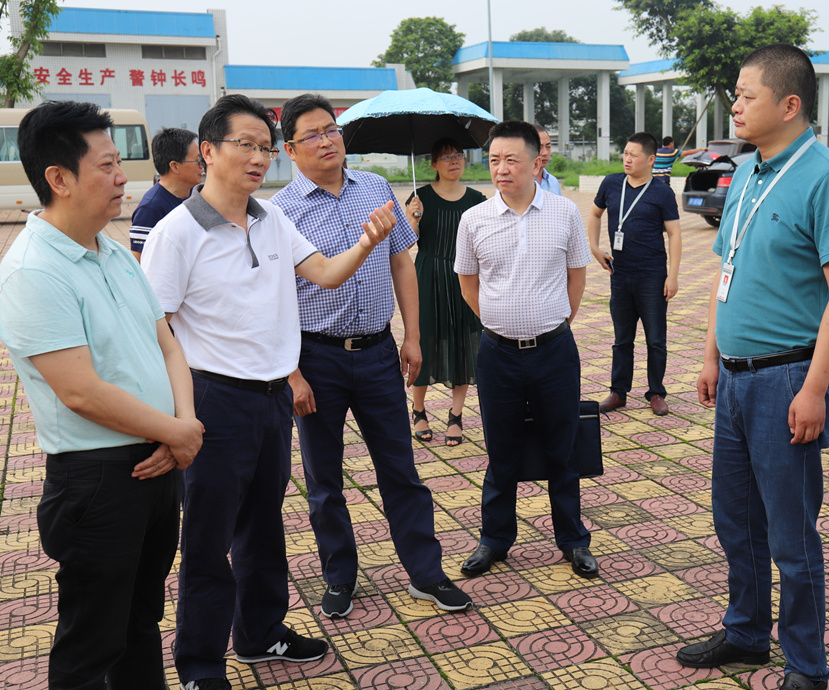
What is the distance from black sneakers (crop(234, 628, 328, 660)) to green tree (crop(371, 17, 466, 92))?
47.7m

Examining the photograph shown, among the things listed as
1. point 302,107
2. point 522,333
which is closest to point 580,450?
point 522,333

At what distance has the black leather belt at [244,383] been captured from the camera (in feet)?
8.52

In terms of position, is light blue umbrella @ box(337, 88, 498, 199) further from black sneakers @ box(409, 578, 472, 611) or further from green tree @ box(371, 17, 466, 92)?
green tree @ box(371, 17, 466, 92)

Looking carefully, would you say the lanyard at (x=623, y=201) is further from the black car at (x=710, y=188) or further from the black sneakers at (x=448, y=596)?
the black car at (x=710, y=188)

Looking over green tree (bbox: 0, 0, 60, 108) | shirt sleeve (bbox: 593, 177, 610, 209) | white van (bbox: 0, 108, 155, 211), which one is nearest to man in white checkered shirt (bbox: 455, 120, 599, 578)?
shirt sleeve (bbox: 593, 177, 610, 209)

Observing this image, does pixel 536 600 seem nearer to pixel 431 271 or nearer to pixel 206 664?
pixel 206 664

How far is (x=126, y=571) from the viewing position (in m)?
2.16

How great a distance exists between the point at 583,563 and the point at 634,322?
2.74 m

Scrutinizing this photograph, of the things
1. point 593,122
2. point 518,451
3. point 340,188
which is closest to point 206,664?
point 518,451

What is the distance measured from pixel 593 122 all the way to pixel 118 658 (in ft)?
209

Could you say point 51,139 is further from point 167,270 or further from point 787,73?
point 787,73

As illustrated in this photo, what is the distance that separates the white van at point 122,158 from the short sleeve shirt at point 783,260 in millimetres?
20551

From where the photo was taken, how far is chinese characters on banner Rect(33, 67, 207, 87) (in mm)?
34094

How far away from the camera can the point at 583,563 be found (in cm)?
346
